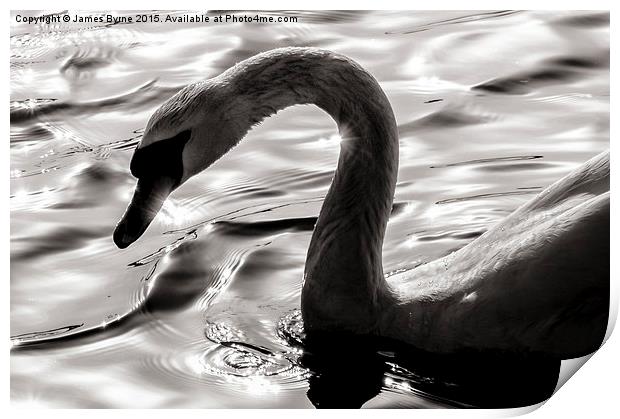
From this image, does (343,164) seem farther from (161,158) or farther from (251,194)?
(251,194)

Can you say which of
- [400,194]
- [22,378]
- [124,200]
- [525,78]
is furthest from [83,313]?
[525,78]

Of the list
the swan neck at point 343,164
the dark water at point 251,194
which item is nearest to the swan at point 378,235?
the swan neck at point 343,164

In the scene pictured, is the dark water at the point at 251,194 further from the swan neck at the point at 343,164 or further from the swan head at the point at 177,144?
the swan head at the point at 177,144

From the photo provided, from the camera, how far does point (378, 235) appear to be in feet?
13.3

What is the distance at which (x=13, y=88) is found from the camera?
14.1 ft

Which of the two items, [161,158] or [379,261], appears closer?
[161,158]

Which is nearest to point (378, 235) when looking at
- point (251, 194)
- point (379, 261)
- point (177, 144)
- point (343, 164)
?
A: point (379, 261)

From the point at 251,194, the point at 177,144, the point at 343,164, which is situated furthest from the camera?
the point at 251,194

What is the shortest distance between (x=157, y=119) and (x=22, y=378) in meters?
0.76

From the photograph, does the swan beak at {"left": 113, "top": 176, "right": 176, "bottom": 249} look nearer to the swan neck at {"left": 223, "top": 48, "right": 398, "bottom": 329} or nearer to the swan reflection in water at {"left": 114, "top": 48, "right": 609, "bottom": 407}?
the swan reflection in water at {"left": 114, "top": 48, "right": 609, "bottom": 407}

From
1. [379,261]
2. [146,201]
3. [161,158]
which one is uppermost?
[161,158]

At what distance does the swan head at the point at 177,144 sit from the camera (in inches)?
150

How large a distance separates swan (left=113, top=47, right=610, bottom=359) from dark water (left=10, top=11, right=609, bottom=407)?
0.10m

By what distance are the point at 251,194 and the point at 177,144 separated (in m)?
1.02
